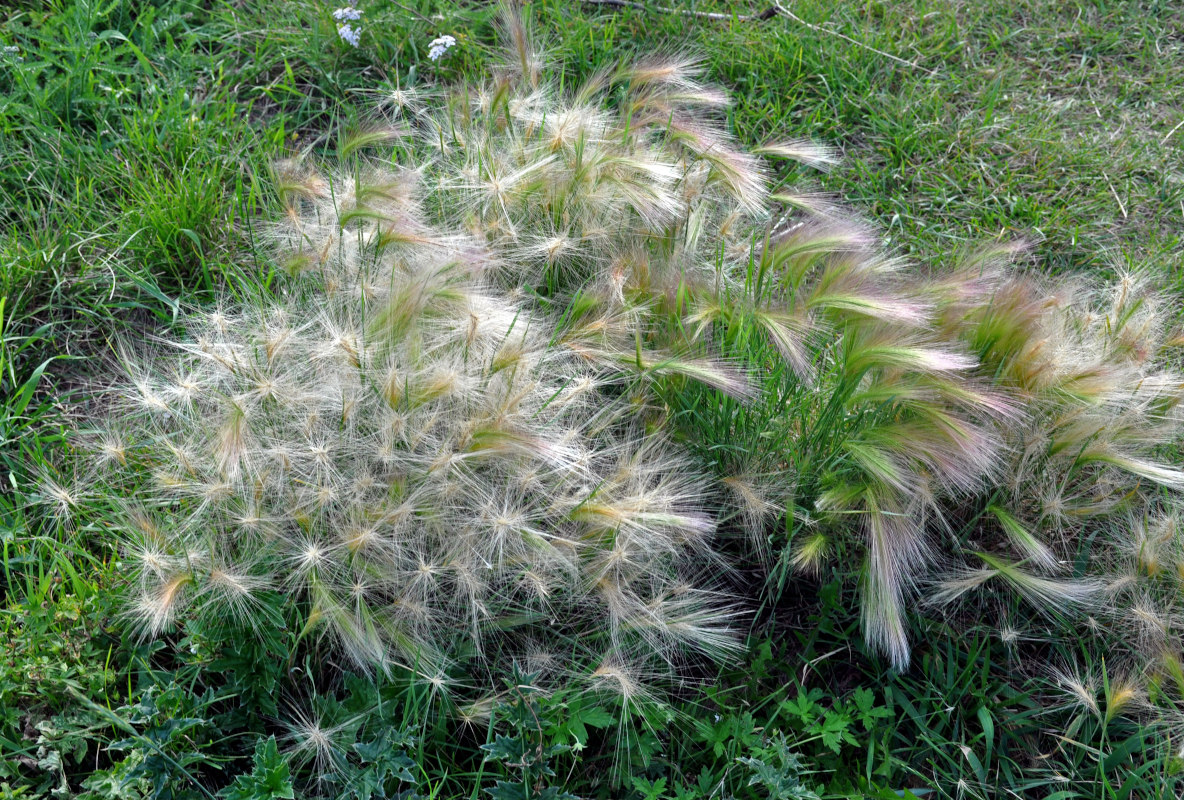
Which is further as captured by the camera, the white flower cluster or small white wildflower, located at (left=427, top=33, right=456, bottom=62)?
the white flower cluster

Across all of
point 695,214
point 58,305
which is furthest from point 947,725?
point 58,305

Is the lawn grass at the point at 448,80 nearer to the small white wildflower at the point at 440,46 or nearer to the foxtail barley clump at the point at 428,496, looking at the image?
the small white wildflower at the point at 440,46

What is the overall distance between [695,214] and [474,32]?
1.46 metres

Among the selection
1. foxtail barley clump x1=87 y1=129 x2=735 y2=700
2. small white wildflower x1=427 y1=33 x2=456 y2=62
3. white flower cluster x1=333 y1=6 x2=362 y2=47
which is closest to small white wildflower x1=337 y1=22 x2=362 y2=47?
white flower cluster x1=333 y1=6 x2=362 y2=47

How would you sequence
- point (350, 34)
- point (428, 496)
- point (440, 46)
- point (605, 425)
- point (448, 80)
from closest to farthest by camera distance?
point (428, 496), point (605, 425), point (440, 46), point (350, 34), point (448, 80)

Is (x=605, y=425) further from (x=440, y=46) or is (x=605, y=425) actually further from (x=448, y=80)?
(x=448, y=80)

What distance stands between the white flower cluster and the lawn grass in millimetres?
95

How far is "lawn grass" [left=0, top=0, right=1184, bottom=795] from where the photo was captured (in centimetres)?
294

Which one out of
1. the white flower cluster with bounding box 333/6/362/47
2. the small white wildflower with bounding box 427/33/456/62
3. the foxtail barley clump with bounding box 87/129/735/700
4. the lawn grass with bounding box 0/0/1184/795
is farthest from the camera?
the white flower cluster with bounding box 333/6/362/47

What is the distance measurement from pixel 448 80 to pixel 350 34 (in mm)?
378

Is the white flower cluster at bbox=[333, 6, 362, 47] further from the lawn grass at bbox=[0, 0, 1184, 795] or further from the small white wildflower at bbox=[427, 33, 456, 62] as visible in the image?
the small white wildflower at bbox=[427, 33, 456, 62]

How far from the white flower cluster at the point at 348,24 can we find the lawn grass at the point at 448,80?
3.7 inches

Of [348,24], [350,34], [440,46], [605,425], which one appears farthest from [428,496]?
[348,24]

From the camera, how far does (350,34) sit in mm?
3404
